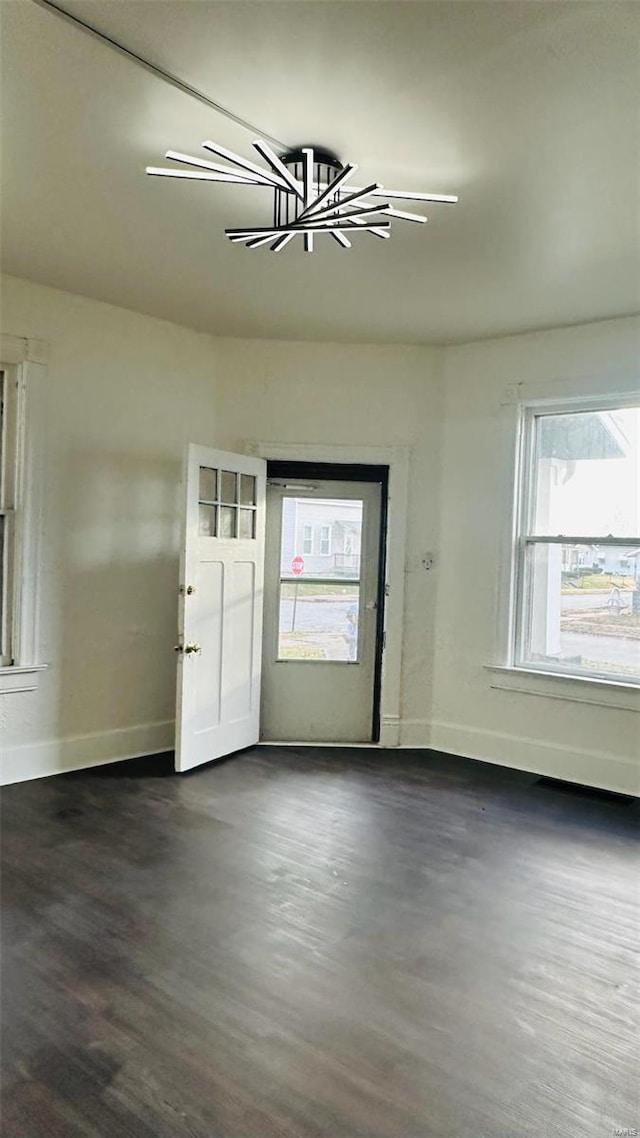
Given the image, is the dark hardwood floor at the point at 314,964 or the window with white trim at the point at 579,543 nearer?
the dark hardwood floor at the point at 314,964

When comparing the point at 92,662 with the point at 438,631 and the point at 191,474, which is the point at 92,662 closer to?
the point at 191,474

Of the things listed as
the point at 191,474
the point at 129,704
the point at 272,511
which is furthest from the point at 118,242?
the point at 129,704

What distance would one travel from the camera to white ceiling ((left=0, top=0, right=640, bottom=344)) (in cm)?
191

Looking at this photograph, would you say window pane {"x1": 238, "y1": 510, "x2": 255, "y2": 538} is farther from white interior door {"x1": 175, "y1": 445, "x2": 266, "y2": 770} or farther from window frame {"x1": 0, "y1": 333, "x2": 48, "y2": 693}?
window frame {"x1": 0, "y1": 333, "x2": 48, "y2": 693}

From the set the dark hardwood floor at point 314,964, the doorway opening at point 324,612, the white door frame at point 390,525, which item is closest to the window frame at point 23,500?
the dark hardwood floor at point 314,964

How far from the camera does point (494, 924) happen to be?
106 inches

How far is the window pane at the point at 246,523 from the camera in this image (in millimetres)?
4660

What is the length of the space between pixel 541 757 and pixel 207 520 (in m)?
2.62

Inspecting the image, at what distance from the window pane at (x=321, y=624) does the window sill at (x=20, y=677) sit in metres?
1.66

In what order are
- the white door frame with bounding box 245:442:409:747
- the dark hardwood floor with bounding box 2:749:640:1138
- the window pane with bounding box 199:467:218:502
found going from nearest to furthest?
the dark hardwood floor with bounding box 2:749:640:1138 < the window pane with bounding box 199:467:218:502 < the white door frame with bounding box 245:442:409:747

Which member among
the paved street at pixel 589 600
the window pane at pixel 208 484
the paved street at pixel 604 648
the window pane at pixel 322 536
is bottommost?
the paved street at pixel 604 648

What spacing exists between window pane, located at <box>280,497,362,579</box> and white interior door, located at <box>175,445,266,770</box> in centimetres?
27

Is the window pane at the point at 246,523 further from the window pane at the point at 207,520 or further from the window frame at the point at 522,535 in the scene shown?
the window frame at the point at 522,535

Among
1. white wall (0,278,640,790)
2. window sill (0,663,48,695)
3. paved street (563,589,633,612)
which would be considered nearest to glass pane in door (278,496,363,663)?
white wall (0,278,640,790)
